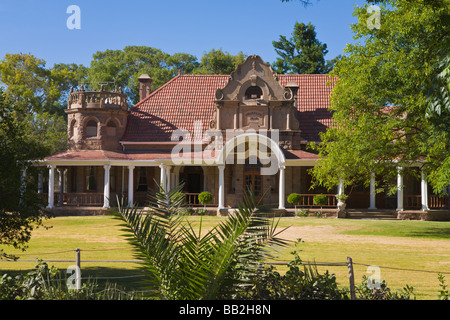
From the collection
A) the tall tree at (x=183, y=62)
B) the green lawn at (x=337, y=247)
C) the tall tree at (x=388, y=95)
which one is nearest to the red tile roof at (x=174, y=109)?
the green lawn at (x=337, y=247)

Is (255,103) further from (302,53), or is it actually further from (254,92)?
(302,53)

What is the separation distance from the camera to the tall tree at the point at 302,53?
170 ft

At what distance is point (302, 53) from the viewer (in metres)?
52.8

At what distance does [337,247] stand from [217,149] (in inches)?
620

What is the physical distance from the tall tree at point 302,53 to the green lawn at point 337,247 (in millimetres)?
27067

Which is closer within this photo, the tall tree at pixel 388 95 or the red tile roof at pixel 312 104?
the tall tree at pixel 388 95

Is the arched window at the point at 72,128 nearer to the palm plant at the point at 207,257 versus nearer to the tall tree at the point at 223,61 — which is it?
the tall tree at the point at 223,61

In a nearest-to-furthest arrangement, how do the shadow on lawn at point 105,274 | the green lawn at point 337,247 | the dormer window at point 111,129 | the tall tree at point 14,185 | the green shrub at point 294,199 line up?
the tall tree at point 14,185 < the shadow on lawn at point 105,274 < the green lawn at point 337,247 < the green shrub at point 294,199 < the dormer window at point 111,129

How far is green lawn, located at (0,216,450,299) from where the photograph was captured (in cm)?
1219

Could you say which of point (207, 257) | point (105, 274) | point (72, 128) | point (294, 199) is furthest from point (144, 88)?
point (207, 257)

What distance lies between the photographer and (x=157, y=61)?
6388cm

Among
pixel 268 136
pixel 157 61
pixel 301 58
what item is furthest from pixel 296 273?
pixel 157 61
